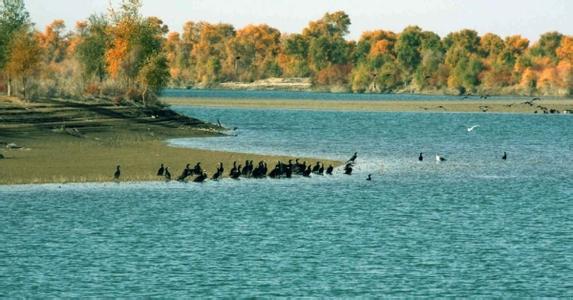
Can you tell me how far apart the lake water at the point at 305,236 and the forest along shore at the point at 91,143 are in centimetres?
421

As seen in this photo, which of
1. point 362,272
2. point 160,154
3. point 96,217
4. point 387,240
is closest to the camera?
point 362,272

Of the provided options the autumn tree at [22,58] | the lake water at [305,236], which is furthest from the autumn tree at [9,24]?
the lake water at [305,236]

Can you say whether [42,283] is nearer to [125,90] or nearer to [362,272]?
[362,272]

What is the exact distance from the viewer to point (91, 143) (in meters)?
76.4

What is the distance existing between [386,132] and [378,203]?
64.5m

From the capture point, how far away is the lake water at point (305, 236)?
33469 mm

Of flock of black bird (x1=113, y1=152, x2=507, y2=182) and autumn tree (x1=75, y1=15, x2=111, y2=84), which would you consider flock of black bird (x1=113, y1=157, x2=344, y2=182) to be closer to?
flock of black bird (x1=113, y1=152, x2=507, y2=182)

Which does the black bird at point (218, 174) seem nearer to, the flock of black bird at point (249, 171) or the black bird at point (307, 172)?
the flock of black bird at point (249, 171)

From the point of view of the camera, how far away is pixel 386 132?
4574 inches

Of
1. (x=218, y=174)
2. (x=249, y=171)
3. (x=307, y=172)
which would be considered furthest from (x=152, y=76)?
(x=218, y=174)

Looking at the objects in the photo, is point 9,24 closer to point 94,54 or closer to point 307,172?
point 94,54

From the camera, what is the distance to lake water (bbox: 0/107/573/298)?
110ft

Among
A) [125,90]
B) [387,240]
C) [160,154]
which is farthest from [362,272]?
[125,90]

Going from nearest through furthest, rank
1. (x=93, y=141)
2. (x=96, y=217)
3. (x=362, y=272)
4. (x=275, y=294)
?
(x=275, y=294) → (x=362, y=272) → (x=96, y=217) → (x=93, y=141)
